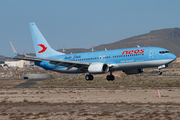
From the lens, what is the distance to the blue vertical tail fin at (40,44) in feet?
194

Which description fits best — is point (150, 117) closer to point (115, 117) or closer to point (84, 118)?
point (115, 117)

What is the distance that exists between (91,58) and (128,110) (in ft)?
95.9

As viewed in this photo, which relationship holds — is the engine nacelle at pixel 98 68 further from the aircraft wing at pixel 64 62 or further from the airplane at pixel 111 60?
the aircraft wing at pixel 64 62

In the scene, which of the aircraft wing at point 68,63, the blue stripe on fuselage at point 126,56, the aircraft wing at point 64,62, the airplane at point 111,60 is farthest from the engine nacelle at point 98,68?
the aircraft wing at point 68,63

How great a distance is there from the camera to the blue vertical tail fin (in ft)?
194

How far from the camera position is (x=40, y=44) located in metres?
60.2

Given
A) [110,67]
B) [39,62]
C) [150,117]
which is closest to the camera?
[150,117]

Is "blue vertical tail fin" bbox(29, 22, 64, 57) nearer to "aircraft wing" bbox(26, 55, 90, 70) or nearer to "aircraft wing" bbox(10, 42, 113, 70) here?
"aircraft wing" bbox(10, 42, 113, 70)

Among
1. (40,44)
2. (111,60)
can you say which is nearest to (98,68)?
(111,60)

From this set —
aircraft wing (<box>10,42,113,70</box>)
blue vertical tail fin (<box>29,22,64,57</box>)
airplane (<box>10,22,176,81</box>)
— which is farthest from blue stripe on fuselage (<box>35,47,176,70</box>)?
blue vertical tail fin (<box>29,22,64,57</box>)

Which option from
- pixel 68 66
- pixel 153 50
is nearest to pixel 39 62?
pixel 68 66

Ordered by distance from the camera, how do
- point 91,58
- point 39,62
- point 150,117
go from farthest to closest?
point 39,62 < point 91,58 < point 150,117

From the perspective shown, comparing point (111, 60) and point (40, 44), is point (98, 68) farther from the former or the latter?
point (40, 44)

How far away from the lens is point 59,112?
73.9 feet
